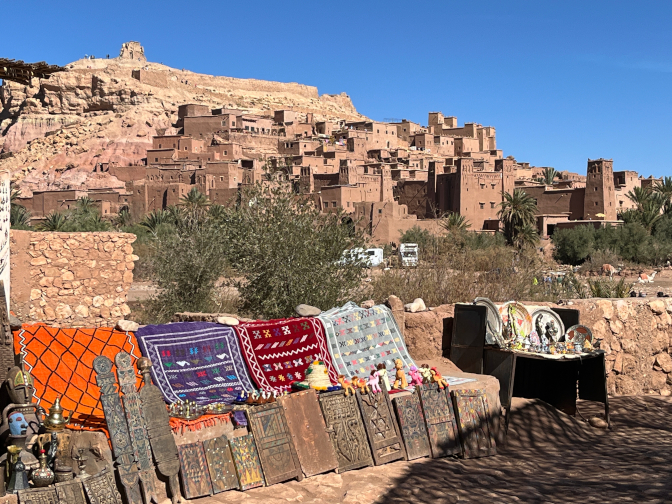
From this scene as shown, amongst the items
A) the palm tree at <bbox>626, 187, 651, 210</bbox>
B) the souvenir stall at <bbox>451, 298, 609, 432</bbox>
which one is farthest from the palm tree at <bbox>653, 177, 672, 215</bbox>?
the souvenir stall at <bbox>451, 298, 609, 432</bbox>

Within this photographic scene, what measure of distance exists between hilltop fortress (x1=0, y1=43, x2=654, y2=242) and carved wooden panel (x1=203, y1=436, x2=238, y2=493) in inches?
312

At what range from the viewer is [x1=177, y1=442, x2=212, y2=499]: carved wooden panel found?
523 centimetres

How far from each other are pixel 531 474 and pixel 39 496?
368cm

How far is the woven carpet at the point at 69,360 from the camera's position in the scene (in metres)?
5.65

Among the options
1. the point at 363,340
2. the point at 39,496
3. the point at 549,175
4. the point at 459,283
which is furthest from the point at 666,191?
the point at 39,496

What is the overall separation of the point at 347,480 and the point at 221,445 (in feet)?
3.26

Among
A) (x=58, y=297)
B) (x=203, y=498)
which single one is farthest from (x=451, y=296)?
(x=203, y=498)

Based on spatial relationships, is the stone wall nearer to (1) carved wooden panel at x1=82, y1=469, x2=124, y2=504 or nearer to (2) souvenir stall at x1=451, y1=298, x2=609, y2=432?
(1) carved wooden panel at x1=82, y1=469, x2=124, y2=504

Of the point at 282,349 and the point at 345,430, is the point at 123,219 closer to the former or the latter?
the point at 282,349

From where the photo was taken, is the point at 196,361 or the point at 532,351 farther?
the point at 532,351

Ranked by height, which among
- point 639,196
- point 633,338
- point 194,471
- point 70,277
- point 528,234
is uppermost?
point 639,196

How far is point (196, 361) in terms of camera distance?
6504mm

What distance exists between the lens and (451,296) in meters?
10.6

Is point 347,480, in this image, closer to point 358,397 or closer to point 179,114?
point 358,397
